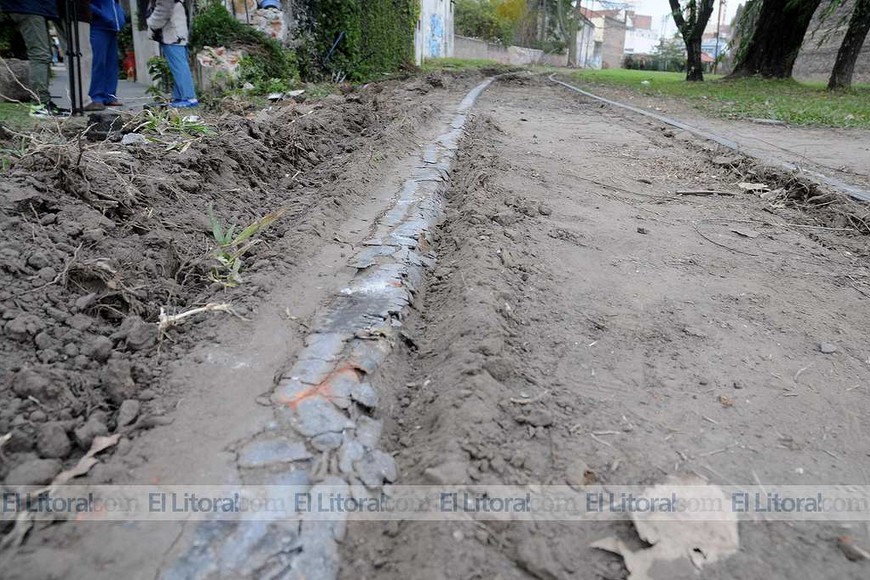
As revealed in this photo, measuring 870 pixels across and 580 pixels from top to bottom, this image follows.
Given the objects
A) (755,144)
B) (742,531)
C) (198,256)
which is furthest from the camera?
(755,144)

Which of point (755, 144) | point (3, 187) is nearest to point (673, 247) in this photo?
point (3, 187)

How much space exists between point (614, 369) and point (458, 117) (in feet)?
19.2

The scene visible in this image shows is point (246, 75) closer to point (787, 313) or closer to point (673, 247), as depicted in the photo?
point (673, 247)

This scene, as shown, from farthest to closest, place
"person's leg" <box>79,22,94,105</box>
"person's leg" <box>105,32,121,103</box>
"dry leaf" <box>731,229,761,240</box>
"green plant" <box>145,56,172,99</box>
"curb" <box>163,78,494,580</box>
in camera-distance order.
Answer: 1. "green plant" <box>145,56,172,99</box>
2. "person's leg" <box>105,32,121,103</box>
3. "person's leg" <box>79,22,94,105</box>
4. "dry leaf" <box>731,229,761,240</box>
5. "curb" <box>163,78,494,580</box>

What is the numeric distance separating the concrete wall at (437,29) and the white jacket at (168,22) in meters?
20.0

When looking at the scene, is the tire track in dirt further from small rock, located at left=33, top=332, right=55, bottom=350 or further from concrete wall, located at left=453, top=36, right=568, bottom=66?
concrete wall, located at left=453, top=36, right=568, bottom=66

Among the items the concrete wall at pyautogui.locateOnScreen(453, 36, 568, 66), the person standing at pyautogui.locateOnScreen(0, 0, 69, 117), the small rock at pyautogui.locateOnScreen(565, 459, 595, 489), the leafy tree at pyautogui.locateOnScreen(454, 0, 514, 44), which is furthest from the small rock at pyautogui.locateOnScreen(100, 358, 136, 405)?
the leafy tree at pyautogui.locateOnScreen(454, 0, 514, 44)

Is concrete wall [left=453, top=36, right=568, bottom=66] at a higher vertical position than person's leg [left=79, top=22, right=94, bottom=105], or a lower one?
higher

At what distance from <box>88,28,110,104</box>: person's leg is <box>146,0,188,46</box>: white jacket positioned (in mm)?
545

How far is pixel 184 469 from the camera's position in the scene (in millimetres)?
1554

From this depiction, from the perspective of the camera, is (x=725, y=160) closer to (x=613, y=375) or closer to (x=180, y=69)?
(x=613, y=375)

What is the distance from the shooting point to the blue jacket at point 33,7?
488cm

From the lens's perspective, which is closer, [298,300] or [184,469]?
[184,469]

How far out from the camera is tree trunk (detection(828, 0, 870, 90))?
1284 centimetres
